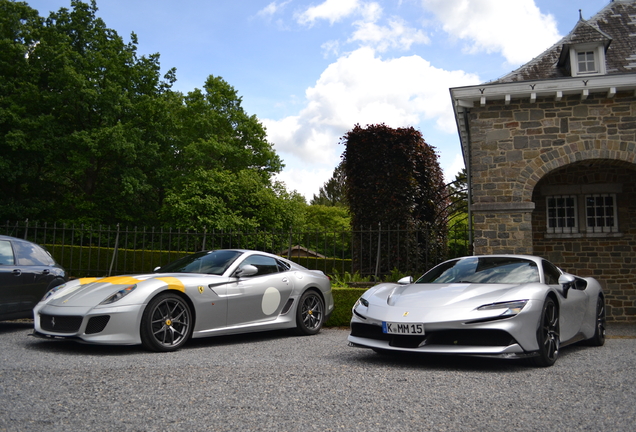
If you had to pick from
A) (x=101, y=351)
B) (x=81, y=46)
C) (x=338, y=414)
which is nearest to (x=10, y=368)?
(x=101, y=351)

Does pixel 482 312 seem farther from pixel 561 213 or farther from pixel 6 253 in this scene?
pixel 561 213

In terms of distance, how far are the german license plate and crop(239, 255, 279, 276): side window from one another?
109 inches

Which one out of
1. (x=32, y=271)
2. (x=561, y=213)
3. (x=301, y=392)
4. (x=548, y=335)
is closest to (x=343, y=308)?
(x=548, y=335)

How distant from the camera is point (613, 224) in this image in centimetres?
1338

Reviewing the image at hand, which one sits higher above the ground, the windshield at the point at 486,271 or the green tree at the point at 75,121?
the green tree at the point at 75,121

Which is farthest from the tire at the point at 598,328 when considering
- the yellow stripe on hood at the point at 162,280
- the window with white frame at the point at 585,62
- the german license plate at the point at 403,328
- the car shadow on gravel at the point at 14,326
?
the car shadow on gravel at the point at 14,326

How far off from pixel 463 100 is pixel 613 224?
518cm

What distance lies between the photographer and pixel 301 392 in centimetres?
420

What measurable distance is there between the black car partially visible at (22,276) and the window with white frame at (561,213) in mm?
11058

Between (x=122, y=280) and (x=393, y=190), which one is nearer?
(x=122, y=280)

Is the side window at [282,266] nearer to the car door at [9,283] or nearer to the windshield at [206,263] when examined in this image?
the windshield at [206,263]

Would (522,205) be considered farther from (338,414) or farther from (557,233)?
(338,414)

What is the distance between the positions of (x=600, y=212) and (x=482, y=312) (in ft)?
32.4

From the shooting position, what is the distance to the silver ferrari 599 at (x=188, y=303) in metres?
6.11
